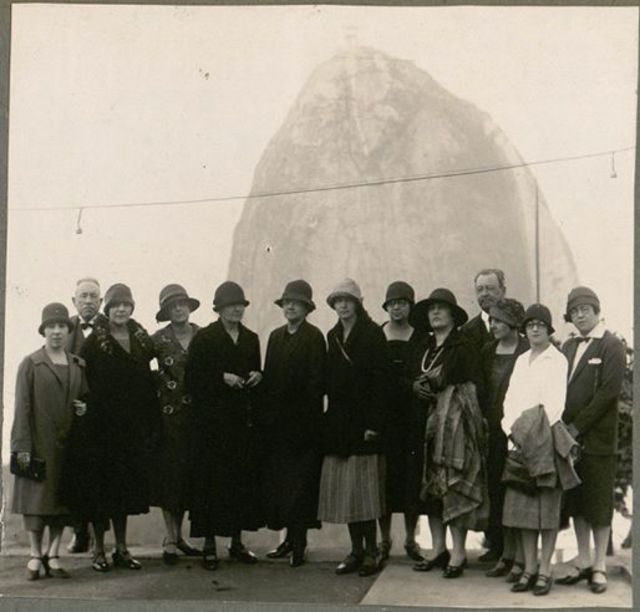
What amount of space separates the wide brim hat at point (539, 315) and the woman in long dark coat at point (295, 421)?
0.92 m

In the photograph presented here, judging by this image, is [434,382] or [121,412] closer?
[434,382]

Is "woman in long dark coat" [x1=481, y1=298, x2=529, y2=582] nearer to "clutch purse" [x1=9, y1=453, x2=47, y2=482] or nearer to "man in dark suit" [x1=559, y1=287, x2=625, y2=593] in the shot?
"man in dark suit" [x1=559, y1=287, x2=625, y2=593]

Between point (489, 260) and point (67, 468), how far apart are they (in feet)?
7.01

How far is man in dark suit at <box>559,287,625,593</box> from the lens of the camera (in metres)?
4.55

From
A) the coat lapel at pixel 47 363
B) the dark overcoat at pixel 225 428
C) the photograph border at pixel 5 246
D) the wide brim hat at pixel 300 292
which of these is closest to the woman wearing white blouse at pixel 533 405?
the photograph border at pixel 5 246

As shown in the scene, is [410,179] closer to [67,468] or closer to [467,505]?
[467,505]

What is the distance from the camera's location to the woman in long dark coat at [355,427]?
15.3ft

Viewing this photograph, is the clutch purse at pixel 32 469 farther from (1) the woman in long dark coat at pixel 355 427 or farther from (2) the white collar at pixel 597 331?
(2) the white collar at pixel 597 331

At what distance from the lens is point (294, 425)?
15.6ft

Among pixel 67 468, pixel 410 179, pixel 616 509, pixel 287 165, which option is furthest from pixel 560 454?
pixel 67 468

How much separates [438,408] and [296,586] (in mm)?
1005

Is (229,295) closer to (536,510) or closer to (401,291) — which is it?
(401,291)

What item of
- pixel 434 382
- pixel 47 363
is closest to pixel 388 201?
pixel 434 382

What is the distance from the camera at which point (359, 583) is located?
4617 mm
